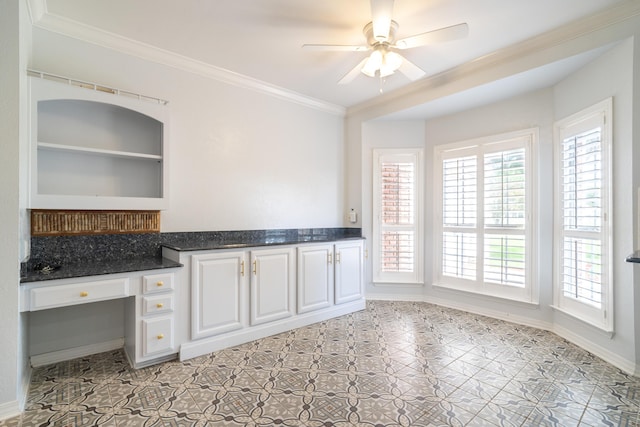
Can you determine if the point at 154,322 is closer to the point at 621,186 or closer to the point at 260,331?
the point at 260,331

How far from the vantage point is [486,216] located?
3.83 m

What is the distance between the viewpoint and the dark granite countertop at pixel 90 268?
2.11 meters

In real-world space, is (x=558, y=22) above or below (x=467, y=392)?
above

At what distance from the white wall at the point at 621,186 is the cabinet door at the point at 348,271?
92.2 inches

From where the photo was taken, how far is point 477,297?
3912 mm

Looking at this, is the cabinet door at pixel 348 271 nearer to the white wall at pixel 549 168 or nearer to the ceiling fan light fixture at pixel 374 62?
the white wall at pixel 549 168

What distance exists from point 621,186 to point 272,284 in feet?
10.3

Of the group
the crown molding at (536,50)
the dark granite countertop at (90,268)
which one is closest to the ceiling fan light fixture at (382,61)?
the crown molding at (536,50)

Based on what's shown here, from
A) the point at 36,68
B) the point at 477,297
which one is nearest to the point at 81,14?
the point at 36,68

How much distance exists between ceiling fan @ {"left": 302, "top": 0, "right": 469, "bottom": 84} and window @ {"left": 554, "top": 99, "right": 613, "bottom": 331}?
5.33 ft

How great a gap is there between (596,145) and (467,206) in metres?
1.46

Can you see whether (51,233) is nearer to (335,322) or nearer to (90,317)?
(90,317)

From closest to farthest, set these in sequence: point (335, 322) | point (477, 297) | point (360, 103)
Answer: point (335, 322) → point (477, 297) → point (360, 103)

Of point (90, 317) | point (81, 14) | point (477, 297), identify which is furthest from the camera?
point (477, 297)
